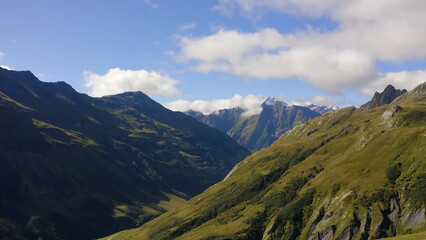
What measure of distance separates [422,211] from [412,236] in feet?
145

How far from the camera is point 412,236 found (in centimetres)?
16225

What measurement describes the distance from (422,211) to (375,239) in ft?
102

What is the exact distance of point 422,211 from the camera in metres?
198

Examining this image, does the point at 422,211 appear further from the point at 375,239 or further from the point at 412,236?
the point at 412,236

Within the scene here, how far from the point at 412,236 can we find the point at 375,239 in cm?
3815

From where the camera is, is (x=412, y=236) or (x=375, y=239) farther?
(x=375, y=239)

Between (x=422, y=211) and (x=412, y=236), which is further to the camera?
(x=422, y=211)

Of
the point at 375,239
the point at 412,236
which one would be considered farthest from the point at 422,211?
the point at 412,236

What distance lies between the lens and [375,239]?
649ft

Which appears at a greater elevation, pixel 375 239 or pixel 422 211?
pixel 422 211
